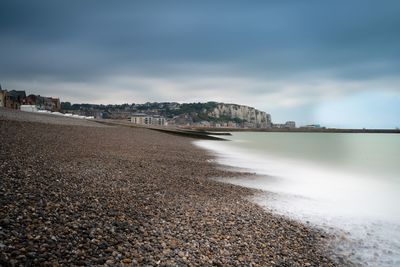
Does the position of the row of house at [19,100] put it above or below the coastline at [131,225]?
above

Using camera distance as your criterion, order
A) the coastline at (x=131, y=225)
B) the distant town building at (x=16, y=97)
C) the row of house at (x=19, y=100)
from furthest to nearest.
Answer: the distant town building at (x=16, y=97) → the row of house at (x=19, y=100) → the coastline at (x=131, y=225)

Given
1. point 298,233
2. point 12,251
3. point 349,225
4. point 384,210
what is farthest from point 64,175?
point 384,210

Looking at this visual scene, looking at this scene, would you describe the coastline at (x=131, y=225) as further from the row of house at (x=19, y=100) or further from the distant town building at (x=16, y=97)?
the distant town building at (x=16, y=97)

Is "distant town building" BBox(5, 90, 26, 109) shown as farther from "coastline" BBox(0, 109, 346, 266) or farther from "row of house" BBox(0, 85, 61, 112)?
"coastline" BBox(0, 109, 346, 266)

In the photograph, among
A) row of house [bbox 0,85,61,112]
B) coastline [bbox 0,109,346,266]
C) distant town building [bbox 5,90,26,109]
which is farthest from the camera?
distant town building [bbox 5,90,26,109]

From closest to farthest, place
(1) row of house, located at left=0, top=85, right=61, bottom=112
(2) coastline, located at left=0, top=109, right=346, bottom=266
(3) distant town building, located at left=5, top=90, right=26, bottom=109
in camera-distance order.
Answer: (2) coastline, located at left=0, top=109, right=346, bottom=266, (1) row of house, located at left=0, top=85, right=61, bottom=112, (3) distant town building, located at left=5, top=90, right=26, bottom=109

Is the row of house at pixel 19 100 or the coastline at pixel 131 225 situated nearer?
the coastline at pixel 131 225

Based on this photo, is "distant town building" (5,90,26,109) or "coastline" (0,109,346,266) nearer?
"coastline" (0,109,346,266)

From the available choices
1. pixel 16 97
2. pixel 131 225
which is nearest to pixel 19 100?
pixel 16 97

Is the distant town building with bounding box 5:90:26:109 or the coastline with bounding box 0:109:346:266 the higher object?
the distant town building with bounding box 5:90:26:109

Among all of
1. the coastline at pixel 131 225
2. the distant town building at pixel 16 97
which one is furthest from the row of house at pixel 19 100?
the coastline at pixel 131 225

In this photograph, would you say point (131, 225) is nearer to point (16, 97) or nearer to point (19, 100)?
point (16, 97)

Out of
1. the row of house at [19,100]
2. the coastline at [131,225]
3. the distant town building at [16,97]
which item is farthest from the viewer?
the distant town building at [16,97]

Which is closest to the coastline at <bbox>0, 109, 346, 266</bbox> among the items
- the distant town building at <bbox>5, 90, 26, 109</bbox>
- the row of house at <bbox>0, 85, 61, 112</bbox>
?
the row of house at <bbox>0, 85, 61, 112</bbox>
